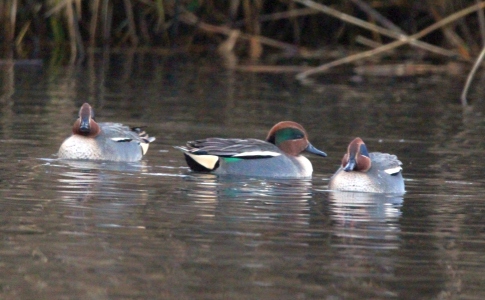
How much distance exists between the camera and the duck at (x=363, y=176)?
30.8ft

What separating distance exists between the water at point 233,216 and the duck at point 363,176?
0.42 feet

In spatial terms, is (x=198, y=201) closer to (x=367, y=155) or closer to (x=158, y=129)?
(x=367, y=155)

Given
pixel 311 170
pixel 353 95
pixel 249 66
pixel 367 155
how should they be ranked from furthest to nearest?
pixel 249 66, pixel 353 95, pixel 311 170, pixel 367 155

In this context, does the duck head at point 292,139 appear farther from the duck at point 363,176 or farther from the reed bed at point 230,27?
the reed bed at point 230,27

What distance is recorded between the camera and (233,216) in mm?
7977

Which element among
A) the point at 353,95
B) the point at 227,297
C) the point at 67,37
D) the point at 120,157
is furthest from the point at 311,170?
the point at 67,37

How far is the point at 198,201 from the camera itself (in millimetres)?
8609

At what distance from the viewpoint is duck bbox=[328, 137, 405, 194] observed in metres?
9.40

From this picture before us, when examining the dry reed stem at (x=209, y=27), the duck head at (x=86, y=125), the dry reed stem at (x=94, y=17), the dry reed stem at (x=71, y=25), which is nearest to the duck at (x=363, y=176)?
the duck head at (x=86, y=125)

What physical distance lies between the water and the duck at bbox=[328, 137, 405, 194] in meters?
0.13

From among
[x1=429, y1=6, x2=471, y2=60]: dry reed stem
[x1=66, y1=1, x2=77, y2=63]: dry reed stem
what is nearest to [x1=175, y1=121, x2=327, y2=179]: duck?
[x1=66, y1=1, x2=77, y2=63]: dry reed stem

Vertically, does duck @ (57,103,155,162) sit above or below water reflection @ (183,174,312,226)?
above

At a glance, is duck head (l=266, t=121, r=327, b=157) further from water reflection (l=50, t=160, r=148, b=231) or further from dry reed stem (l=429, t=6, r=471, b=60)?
dry reed stem (l=429, t=6, r=471, b=60)

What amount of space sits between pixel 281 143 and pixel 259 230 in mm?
3517
